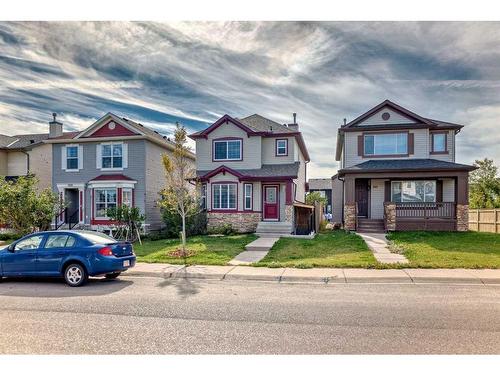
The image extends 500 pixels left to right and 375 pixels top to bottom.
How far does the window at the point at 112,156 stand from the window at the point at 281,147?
10.0 m

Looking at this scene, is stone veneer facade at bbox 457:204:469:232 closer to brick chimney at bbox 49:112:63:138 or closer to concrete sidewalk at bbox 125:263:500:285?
concrete sidewalk at bbox 125:263:500:285

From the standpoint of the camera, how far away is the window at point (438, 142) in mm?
22422

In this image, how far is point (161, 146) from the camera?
2442 centimetres

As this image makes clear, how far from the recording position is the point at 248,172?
22.5m

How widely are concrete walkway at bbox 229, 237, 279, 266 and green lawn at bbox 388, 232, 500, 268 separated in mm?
5006

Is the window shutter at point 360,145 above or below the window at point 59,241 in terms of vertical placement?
above

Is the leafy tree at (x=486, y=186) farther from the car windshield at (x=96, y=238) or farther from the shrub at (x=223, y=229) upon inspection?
the car windshield at (x=96, y=238)

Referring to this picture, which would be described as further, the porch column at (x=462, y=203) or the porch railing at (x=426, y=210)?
the porch railing at (x=426, y=210)

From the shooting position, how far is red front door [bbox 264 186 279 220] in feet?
72.9

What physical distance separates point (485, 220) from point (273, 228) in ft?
45.9

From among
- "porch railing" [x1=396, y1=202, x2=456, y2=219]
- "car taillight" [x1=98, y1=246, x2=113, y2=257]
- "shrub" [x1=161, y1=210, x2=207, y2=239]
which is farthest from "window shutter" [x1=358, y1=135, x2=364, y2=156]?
"car taillight" [x1=98, y1=246, x2=113, y2=257]

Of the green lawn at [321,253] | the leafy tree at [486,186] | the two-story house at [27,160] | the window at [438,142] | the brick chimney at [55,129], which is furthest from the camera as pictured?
the leafy tree at [486,186]

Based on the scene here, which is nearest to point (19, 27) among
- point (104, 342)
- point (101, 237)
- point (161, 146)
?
point (101, 237)

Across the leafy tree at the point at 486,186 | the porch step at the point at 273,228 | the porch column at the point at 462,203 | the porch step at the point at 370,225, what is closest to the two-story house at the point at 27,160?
the porch step at the point at 273,228
